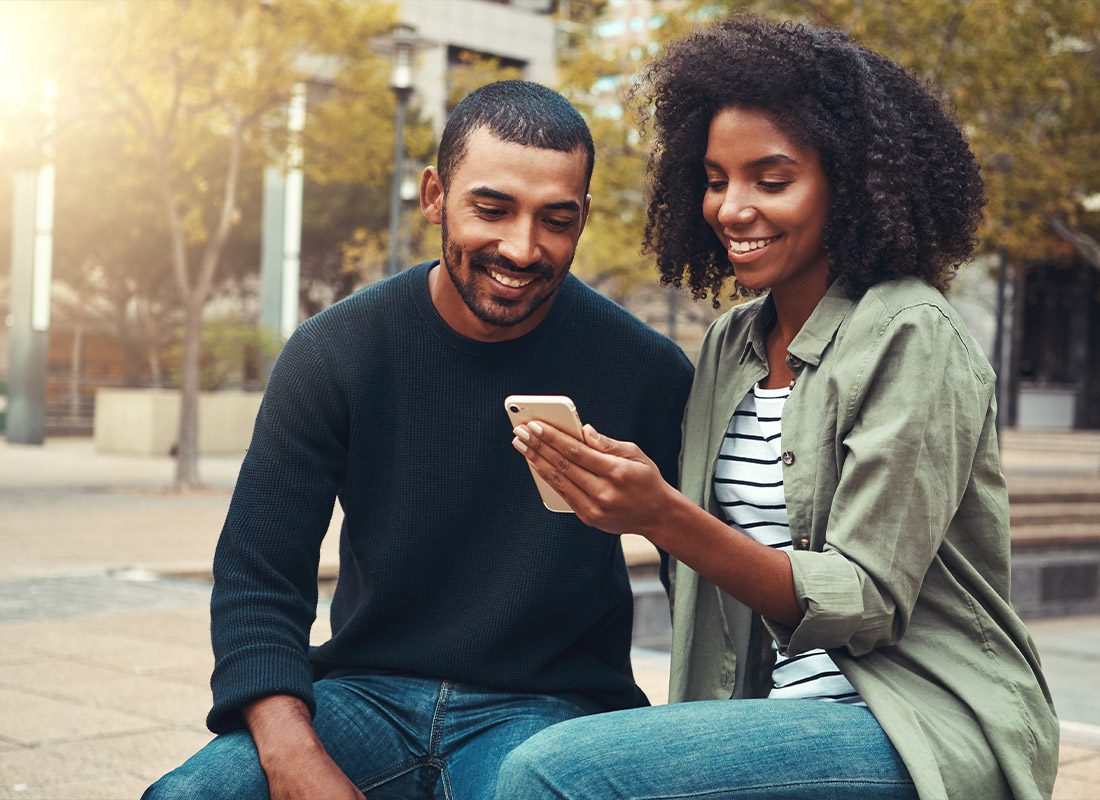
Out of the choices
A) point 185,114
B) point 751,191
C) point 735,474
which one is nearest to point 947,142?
point 751,191

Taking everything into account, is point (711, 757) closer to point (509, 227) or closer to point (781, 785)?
point (781, 785)

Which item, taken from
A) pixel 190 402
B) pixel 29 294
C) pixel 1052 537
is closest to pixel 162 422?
pixel 29 294

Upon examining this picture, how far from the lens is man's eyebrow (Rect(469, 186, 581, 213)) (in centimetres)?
266

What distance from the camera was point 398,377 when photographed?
2.71m

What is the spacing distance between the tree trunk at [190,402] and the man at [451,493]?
49.9ft

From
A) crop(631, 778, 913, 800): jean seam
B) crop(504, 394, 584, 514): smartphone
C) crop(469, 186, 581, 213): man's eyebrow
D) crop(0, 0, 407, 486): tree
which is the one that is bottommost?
crop(631, 778, 913, 800): jean seam

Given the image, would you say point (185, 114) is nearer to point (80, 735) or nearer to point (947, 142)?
point (80, 735)

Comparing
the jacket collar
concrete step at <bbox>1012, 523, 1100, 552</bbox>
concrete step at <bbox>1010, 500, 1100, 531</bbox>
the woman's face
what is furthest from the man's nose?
concrete step at <bbox>1010, 500, 1100, 531</bbox>

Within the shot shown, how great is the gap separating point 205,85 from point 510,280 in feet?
49.9

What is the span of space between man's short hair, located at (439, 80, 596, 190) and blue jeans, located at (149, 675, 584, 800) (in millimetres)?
953

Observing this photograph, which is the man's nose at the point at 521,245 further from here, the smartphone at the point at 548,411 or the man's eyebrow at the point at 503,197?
the smartphone at the point at 548,411

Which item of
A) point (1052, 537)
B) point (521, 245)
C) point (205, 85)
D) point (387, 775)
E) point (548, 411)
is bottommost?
point (1052, 537)

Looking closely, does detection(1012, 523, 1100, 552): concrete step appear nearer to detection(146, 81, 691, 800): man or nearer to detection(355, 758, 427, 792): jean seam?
detection(146, 81, 691, 800): man

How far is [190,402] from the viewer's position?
57.8 feet
